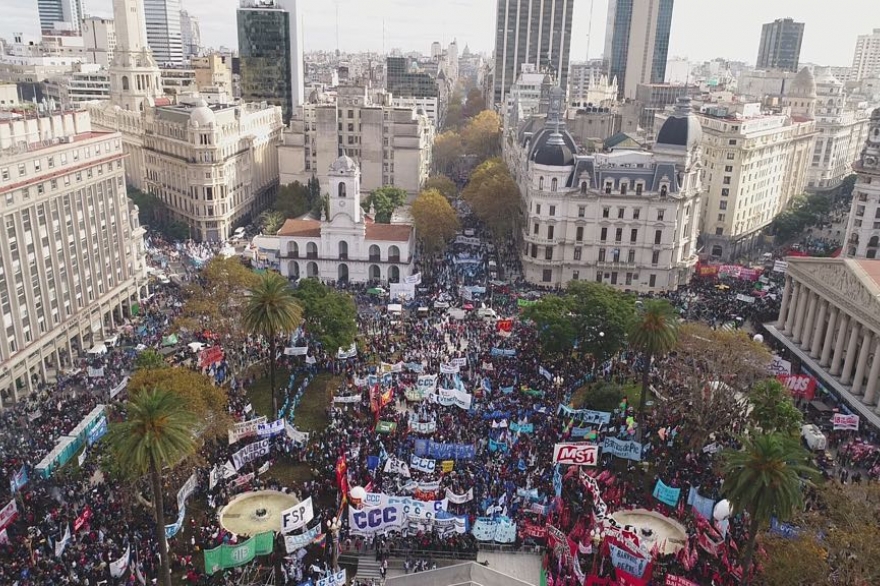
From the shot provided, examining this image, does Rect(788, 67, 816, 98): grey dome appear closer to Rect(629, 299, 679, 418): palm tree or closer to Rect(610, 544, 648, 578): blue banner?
Rect(629, 299, 679, 418): palm tree

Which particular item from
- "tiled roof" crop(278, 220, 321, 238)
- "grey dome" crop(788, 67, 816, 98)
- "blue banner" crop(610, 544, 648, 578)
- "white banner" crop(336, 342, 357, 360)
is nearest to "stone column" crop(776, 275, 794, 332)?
"white banner" crop(336, 342, 357, 360)

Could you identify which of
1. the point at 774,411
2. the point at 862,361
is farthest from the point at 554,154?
the point at 774,411

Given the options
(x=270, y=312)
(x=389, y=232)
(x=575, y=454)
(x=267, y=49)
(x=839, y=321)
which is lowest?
(x=575, y=454)

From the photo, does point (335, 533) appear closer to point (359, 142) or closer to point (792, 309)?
point (792, 309)

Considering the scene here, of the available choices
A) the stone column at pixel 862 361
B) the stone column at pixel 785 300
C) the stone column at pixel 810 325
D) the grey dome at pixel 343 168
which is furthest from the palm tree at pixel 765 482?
the grey dome at pixel 343 168

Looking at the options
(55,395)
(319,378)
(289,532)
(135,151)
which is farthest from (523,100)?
(289,532)
